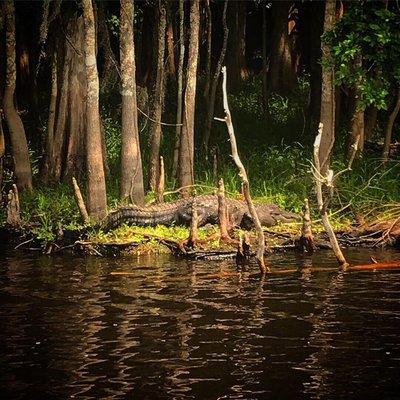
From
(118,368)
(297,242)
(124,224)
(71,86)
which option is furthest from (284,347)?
(71,86)

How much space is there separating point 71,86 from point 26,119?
7615 millimetres

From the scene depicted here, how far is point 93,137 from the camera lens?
1698 cm

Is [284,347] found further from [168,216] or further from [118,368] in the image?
[168,216]

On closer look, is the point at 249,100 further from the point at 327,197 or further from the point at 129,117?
the point at 327,197

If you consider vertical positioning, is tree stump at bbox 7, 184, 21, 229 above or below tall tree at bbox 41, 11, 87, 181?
below

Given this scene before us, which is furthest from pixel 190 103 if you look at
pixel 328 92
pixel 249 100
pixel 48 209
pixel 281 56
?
pixel 281 56

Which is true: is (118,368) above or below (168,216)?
below

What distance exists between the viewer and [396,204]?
1708cm

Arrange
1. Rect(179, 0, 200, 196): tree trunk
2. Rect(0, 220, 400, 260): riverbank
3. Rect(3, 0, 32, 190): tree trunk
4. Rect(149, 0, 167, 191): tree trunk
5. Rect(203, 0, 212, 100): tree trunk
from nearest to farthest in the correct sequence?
Rect(0, 220, 400, 260): riverbank, Rect(179, 0, 200, 196): tree trunk, Rect(149, 0, 167, 191): tree trunk, Rect(3, 0, 32, 190): tree trunk, Rect(203, 0, 212, 100): tree trunk

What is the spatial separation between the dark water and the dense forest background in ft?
11.9

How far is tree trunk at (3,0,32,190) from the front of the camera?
2047 centimetres

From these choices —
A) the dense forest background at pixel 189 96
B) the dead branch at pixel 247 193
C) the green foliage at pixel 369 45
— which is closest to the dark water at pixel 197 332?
the dead branch at pixel 247 193

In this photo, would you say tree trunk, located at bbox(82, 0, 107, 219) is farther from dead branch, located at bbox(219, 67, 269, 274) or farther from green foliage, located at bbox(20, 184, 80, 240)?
dead branch, located at bbox(219, 67, 269, 274)

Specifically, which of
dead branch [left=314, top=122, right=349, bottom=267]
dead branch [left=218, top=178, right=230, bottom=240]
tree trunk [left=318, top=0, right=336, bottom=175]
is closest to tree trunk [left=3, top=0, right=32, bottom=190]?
dead branch [left=218, top=178, right=230, bottom=240]
